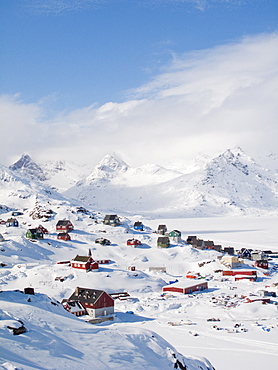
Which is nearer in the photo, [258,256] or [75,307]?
[75,307]

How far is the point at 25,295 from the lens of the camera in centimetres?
2347

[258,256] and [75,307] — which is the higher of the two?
[258,256]

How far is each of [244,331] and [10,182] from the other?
486ft

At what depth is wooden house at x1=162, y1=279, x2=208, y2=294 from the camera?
174 ft

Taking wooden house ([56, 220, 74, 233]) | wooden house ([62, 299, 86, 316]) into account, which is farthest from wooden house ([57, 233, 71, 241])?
wooden house ([62, 299, 86, 316])

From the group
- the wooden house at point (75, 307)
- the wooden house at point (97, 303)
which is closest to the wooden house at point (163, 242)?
the wooden house at point (97, 303)

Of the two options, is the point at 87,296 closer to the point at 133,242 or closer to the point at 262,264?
the point at 133,242

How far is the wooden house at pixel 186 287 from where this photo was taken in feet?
174

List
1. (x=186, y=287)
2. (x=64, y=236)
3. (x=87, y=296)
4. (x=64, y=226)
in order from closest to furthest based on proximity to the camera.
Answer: (x=87, y=296) < (x=186, y=287) < (x=64, y=236) < (x=64, y=226)

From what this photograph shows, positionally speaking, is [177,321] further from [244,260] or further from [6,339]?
[244,260]

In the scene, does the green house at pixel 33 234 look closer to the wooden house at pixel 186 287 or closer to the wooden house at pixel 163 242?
the wooden house at pixel 163 242

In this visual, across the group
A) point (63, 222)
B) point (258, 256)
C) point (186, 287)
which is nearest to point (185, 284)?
point (186, 287)

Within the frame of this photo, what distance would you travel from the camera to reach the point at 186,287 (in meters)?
53.3

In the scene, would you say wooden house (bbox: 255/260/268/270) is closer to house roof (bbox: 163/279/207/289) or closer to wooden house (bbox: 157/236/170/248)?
wooden house (bbox: 157/236/170/248)
